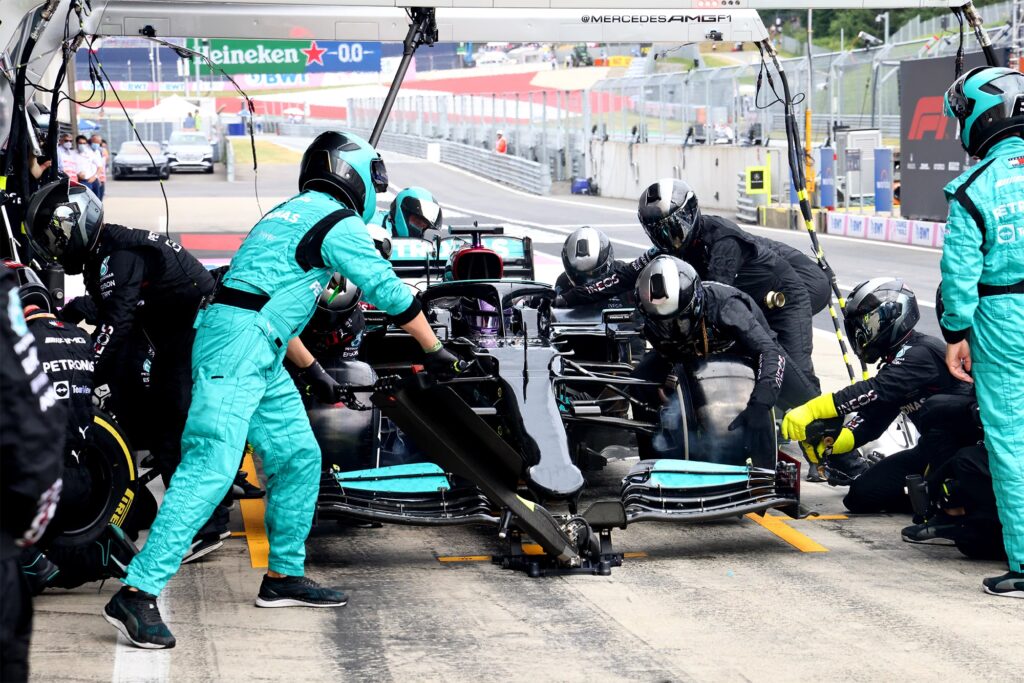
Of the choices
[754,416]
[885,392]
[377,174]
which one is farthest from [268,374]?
[885,392]

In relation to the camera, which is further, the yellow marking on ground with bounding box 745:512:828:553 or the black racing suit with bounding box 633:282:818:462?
the black racing suit with bounding box 633:282:818:462

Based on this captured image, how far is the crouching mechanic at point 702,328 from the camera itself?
746cm

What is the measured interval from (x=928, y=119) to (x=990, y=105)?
65.9ft

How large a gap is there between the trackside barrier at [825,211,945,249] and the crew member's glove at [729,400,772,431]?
17.2 metres

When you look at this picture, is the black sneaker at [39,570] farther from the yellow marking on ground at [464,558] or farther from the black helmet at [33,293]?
the yellow marking on ground at [464,558]

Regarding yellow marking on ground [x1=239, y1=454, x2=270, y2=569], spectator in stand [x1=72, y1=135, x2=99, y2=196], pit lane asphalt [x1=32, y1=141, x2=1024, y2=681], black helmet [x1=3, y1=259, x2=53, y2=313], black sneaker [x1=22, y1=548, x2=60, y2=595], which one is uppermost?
spectator in stand [x1=72, y1=135, x2=99, y2=196]

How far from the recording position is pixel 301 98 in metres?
90.9

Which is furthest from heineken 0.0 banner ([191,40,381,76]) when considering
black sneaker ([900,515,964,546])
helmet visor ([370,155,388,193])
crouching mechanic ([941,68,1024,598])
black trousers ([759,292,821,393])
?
crouching mechanic ([941,68,1024,598])

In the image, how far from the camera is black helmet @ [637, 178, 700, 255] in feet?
29.6

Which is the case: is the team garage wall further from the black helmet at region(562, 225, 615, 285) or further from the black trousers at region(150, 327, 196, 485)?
the black trousers at region(150, 327, 196, 485)

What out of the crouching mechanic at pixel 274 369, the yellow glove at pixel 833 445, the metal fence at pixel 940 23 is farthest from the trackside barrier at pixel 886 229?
the crouching mechanic at pixel 274 369

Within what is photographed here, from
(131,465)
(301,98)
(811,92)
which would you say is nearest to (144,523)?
(131,465)

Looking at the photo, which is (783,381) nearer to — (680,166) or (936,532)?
(936,532)

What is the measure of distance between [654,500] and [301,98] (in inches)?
3416
